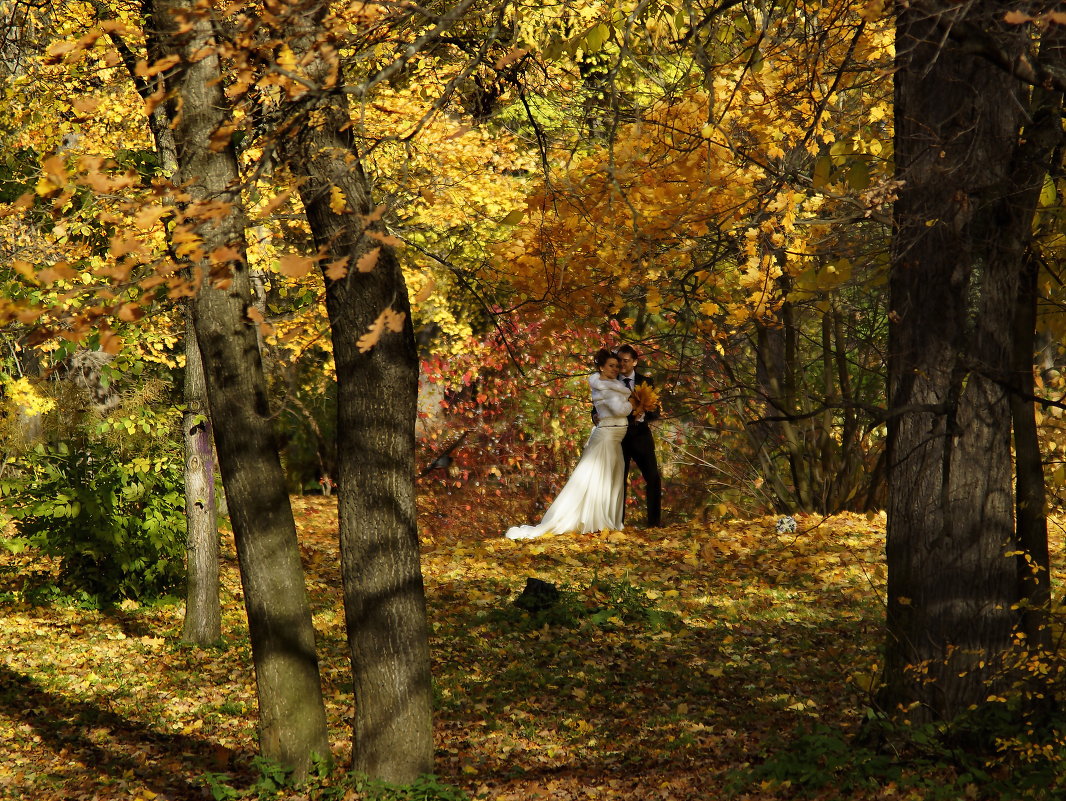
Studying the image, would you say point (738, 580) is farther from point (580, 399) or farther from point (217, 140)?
point (217, 140)

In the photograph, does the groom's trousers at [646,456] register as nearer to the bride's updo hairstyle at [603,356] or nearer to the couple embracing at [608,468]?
the couple embracing at [608,468]

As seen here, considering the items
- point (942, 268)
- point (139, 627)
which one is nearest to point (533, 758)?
point (942, 268)

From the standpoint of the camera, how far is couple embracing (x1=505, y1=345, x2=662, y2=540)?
11.3 meters

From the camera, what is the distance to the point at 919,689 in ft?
16.0

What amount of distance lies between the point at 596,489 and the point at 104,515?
5077mm

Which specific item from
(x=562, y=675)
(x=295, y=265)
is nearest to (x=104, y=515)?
(x=562, y=675)

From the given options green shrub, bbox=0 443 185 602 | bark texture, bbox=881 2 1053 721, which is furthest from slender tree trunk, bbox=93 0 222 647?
bark texture, bbox=881 2 1053 721

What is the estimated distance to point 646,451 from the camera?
37.4ft

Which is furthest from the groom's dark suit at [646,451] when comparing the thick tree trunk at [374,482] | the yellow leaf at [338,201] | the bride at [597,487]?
the yellow leaf at [338,201]

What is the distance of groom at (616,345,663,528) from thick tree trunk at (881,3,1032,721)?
6303 mm

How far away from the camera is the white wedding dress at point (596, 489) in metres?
11.5

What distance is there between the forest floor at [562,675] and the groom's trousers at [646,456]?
22.1 inches

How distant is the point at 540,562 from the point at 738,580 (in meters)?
1.91

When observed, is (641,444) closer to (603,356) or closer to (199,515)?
(603,356)
